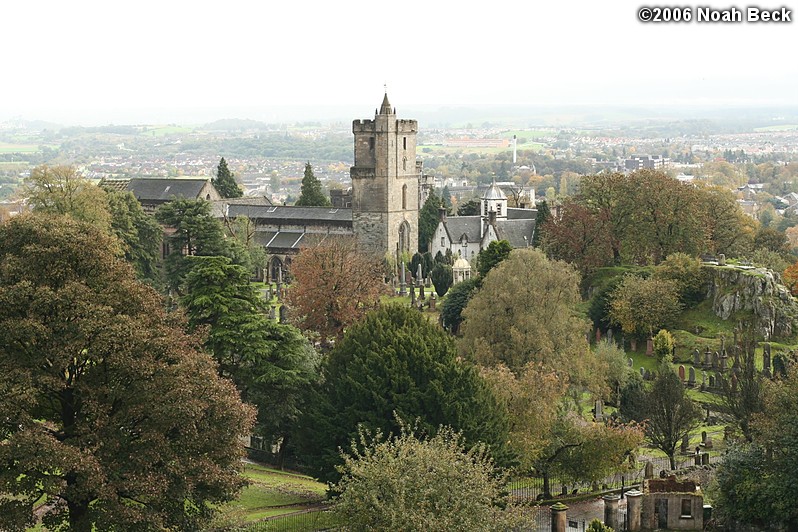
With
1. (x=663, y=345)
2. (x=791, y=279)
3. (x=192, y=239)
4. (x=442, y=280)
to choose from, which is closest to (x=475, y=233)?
(x=442, y=280)

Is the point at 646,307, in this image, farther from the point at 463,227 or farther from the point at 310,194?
the point at 310,194

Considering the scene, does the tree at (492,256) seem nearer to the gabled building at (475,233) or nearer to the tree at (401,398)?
the gabled building at (475,233)

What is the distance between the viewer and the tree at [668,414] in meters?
38.4

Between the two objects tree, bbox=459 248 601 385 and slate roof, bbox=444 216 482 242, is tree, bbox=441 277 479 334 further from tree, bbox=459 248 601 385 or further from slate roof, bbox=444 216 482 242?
slate roof, bbox=444 216 482 242

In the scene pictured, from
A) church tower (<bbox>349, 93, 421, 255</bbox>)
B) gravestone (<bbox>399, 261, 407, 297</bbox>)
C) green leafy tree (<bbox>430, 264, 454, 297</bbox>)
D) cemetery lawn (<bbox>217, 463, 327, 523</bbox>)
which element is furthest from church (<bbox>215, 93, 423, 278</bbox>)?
cemetery lawn (<bbox>217, 463, 327, 523</bbox>)

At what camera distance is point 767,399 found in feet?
113

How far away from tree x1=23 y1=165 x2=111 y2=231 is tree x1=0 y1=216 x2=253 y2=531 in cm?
3632

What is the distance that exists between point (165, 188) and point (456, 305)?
42.0m

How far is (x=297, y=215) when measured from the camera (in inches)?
3615

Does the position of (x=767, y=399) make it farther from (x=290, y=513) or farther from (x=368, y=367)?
(x=290, y=513)

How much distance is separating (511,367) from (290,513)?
15972 millimetres

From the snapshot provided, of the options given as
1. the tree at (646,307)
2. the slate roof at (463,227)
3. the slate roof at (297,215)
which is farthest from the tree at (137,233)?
the slate roof at (463,227)

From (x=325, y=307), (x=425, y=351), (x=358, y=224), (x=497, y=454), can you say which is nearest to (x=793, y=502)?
(x=497, y=454)

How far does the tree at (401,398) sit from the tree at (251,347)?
2.80 meters
